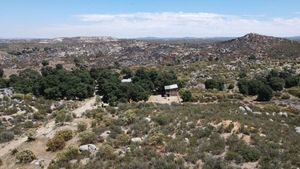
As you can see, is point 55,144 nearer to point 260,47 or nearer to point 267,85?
point 267,85

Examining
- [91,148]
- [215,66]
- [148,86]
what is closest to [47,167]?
[91,148]

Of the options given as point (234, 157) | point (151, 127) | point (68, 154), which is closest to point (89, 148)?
point (68, 154)

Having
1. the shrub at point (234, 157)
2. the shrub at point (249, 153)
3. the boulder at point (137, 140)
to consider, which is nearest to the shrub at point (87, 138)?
the boulder at point (137, 140)

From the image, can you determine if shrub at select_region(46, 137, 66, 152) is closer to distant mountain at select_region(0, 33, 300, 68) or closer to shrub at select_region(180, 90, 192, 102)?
shrub at select_region(180, 90, 192, 102)

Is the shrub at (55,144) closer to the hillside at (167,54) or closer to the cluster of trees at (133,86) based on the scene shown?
the cluster of trees at (133,86)

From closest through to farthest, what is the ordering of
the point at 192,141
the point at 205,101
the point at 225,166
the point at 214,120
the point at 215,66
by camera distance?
the point at 225,166 < the point at 192,141 < the point at 214,120 < the point at 205,101 < the point at 215,66

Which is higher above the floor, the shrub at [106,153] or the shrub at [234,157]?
the shrub at [234,157]

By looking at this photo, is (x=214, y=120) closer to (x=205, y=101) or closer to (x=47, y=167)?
(x=47, y=167)
